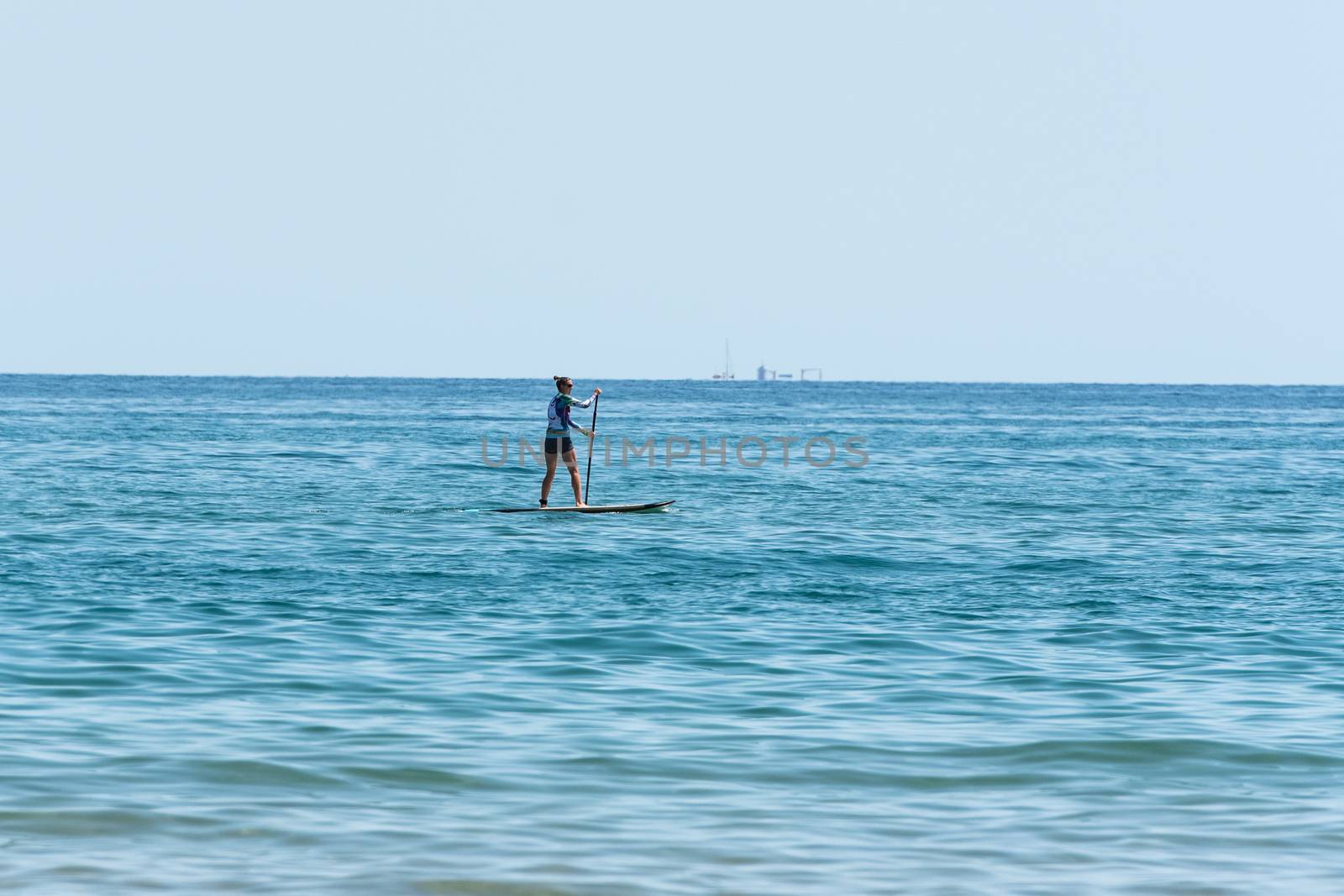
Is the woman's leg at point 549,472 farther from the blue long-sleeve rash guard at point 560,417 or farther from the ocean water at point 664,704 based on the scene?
the ocean water at point 664,704

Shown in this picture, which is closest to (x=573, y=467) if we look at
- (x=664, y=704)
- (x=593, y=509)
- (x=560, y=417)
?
(x=560, y=417)

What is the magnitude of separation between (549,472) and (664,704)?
1561cm

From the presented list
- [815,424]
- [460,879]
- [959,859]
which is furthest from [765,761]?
[815,424]

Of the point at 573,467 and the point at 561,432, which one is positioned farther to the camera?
the point at 573,467

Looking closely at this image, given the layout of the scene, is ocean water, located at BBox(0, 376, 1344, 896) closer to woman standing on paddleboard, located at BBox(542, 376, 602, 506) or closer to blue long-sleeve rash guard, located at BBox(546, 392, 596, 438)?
woman standing on paddleboard, located at BBox(542, 376, 602, 506)

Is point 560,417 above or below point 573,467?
above

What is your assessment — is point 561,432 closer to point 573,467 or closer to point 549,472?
point 573,467

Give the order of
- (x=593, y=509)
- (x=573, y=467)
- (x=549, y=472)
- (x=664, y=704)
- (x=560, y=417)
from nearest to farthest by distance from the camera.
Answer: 1. (x=664, y=704)
2. (x=560, y=417)
3. (x=573, y=467)
4. (x=549, y=472)
5. (x=593, y=509)

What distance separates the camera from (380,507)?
2939 cm

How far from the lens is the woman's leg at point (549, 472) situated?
2681 cm

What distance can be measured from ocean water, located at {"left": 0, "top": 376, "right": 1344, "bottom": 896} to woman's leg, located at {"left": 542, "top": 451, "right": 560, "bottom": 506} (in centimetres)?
52

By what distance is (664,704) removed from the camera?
12.0 meters

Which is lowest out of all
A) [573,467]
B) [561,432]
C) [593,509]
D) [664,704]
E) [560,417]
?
[664,704]

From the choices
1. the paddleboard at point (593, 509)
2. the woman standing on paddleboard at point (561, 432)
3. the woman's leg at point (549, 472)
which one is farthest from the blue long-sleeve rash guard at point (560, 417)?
the paddleboard at point (593, 509)
